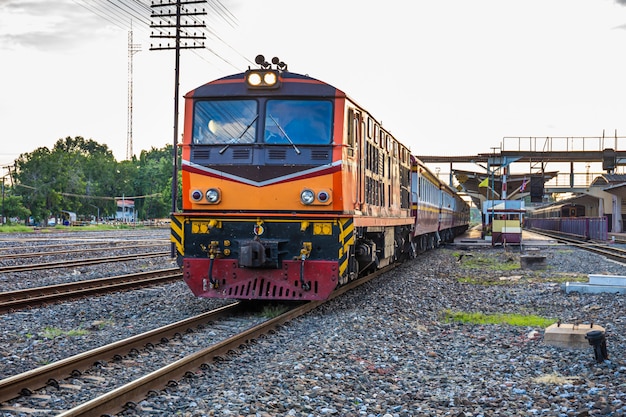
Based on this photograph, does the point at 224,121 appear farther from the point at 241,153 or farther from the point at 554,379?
the point at 554,379

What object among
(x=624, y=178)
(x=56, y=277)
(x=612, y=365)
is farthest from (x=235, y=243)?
(x=624, y=178)

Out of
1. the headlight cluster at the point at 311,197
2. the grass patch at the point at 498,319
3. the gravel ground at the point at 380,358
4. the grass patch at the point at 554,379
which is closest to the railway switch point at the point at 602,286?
the gravel ground at the point at 380,358

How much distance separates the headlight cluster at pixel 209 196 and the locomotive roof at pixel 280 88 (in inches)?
58.6

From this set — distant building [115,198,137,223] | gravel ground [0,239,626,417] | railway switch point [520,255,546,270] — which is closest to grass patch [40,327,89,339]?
gravel ground [0,239,626,417]

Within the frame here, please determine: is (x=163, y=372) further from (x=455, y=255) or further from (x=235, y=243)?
(x=455, y=255)

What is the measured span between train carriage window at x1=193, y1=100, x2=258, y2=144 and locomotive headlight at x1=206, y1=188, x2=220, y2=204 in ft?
2.48

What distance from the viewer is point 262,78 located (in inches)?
405

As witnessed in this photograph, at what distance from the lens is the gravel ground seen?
5.72m

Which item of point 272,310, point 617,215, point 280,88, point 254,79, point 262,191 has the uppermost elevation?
point 254,79

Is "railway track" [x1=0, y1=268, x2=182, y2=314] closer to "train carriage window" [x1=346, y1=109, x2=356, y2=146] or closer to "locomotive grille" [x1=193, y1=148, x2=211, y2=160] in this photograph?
"locomotive grille" [x1=193, y1=148, x2=211, y2=160]

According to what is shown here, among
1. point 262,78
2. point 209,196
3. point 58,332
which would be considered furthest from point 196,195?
point 58,332

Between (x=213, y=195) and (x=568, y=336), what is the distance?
534 centimetres

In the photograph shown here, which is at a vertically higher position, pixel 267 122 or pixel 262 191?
pixel 267 122

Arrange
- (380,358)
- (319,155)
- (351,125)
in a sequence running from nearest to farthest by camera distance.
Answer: (380,358) → (319,155) → (351,125)
